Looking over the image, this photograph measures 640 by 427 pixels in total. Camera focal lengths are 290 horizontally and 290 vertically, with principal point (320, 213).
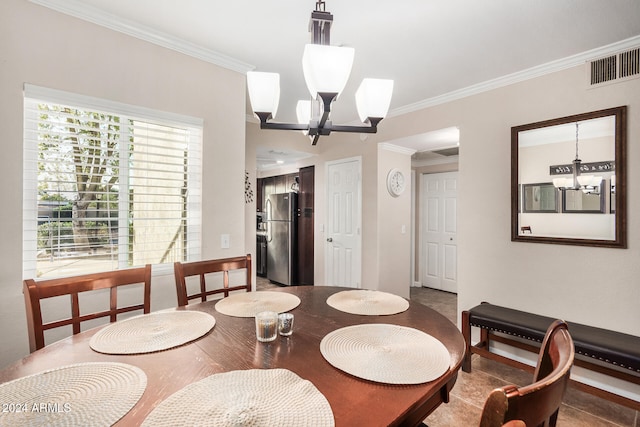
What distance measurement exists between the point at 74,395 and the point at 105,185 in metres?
1.46

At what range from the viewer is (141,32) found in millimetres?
1915

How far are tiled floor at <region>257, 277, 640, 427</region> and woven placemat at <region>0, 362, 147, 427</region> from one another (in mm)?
1800

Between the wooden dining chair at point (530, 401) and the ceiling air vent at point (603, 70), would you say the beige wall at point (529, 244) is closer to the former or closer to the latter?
the ceiling air vent at point (603, 70)

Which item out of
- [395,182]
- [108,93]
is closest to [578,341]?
[395,182]

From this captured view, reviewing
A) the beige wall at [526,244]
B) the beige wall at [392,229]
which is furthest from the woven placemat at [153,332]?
the beige wall at [392,229]

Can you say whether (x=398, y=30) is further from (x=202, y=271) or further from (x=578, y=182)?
(x=202, y=271)

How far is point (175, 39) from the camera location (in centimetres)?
203

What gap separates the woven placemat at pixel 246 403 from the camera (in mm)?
664

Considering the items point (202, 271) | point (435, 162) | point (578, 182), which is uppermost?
point (435, 162)

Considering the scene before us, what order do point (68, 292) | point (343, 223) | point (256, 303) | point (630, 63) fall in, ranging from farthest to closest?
point (343, 223) < point (630, 63) < point (256, 303) < point (68, 292)

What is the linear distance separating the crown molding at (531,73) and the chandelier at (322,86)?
1765mm

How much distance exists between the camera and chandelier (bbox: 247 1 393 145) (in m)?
1.11

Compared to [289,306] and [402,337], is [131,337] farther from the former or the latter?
[402,337]

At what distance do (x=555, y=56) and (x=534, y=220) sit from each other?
1266 mm
